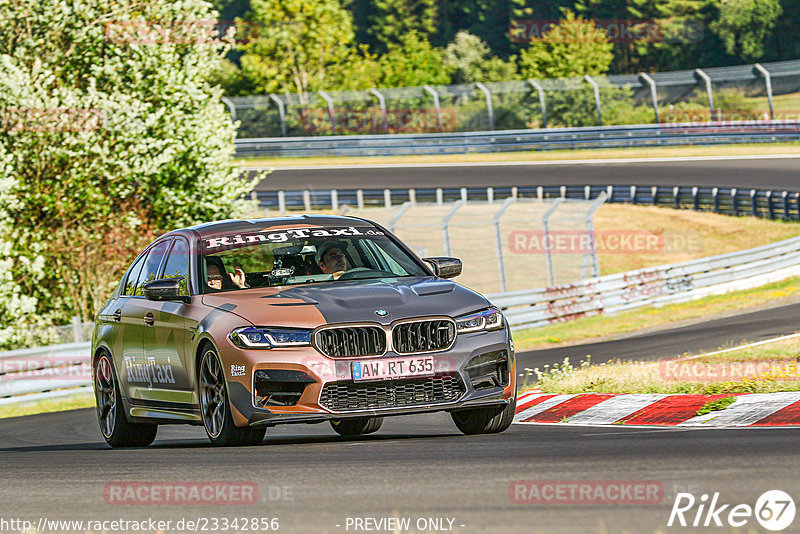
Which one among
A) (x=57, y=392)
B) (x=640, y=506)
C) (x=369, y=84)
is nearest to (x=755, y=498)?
(x=640, y=506)

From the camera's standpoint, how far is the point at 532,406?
11.4 meters

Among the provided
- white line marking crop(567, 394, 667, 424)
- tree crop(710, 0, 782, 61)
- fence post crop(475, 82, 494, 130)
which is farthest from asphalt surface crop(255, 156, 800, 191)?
tree crop(710, 0, 782, 61)

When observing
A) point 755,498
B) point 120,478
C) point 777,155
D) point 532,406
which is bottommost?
point 777,155

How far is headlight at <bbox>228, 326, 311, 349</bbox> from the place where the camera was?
816 cm

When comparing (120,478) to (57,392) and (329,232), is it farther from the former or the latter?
(57,392)

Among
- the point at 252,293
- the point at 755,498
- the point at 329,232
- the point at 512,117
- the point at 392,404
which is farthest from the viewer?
the point at 512,117

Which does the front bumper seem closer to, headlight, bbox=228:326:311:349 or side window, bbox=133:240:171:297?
headlight, bbox=228:326:311:349

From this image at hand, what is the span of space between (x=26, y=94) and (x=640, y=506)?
19.8m

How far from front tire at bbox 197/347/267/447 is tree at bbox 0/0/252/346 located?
14731mm

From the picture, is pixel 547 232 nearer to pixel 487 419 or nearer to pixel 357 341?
pixel 487 419

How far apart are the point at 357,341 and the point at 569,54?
73472mm

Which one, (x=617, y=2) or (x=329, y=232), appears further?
(x=617, y=2)

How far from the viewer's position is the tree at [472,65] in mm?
86500

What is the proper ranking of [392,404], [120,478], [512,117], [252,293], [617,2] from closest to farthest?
[120,478], [392,404], [252,293], [512,117], [617,2]
